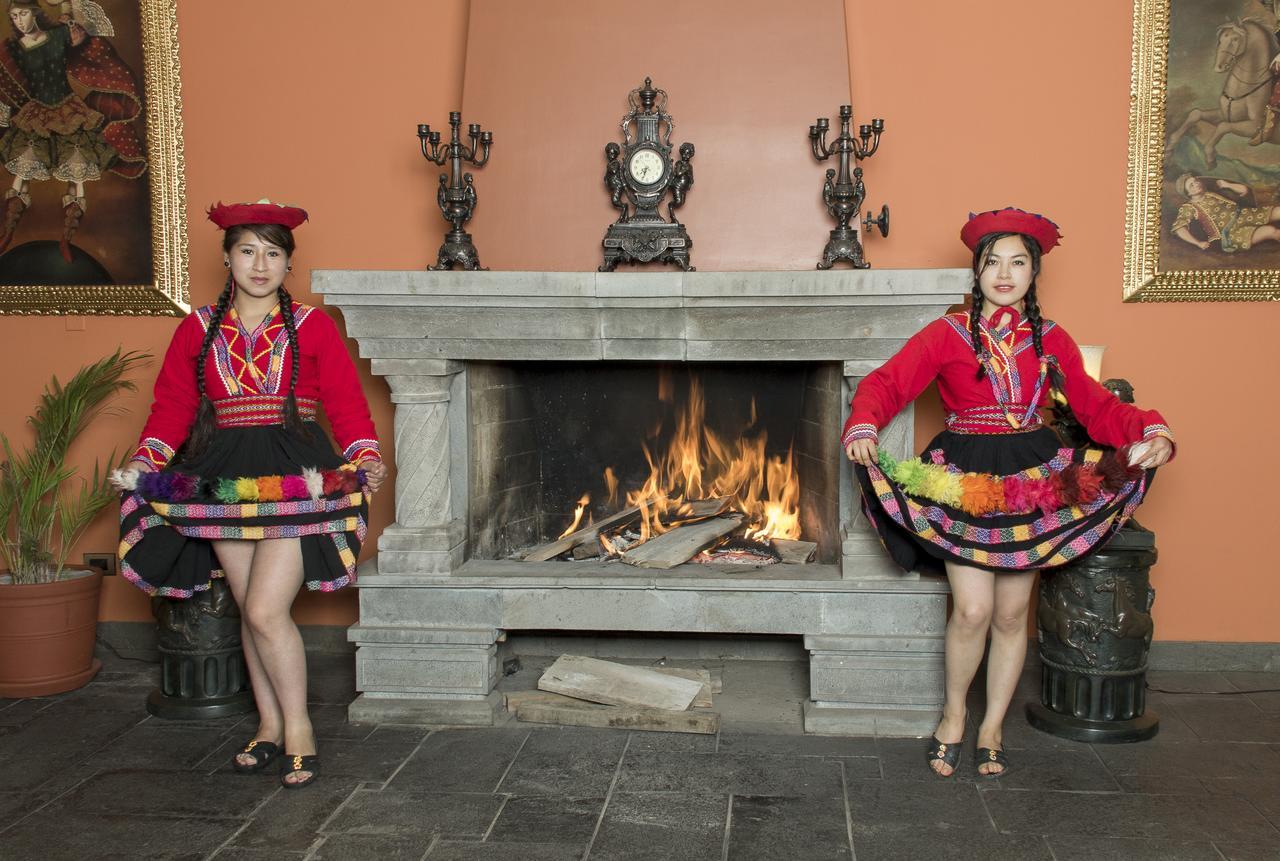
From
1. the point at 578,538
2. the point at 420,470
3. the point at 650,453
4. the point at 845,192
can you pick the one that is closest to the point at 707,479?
the point at 650,453

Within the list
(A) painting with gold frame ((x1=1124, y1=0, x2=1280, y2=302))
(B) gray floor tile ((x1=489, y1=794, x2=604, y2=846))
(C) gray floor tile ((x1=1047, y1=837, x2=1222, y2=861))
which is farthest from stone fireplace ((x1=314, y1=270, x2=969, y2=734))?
(A) painting with gold frame ((x1=1124, y1=0, x2=1280, y2=302))

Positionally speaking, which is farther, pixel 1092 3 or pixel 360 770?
pixel 1092 3

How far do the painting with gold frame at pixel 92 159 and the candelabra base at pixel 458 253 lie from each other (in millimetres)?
1163

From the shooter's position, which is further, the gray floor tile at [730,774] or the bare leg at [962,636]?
the bare leg at [962,636]

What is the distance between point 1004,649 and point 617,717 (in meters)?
1.22

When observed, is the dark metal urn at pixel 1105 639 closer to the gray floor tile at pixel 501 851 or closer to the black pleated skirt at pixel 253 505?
the gray floor tile at pixel 501 851

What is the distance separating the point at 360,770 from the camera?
3.19 m

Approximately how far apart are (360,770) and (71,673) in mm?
1452

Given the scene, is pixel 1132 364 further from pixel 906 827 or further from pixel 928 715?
pixel 906 827

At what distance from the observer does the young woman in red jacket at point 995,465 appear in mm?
3088

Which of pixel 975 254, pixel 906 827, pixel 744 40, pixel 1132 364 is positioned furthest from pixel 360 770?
pixel 1132 364

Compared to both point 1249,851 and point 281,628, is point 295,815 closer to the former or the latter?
point 281,628

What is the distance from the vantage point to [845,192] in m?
3.55

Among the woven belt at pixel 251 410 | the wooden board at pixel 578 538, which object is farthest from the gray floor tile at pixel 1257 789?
the woven belt at pixel 251 410
